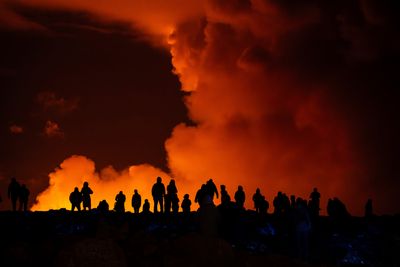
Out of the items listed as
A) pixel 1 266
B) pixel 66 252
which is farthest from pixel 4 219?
pixel 66 252

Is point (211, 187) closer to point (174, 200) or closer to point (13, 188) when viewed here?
point (174, 200)

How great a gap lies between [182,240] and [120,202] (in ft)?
72.9

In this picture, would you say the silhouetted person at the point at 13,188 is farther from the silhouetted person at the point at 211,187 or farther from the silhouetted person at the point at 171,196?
the silhouetted person at the point at 211,187

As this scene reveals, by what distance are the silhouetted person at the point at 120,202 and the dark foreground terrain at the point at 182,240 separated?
102cm

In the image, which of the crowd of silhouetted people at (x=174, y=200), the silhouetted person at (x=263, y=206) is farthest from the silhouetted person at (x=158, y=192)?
the silhouetted person at (x=263, y=206)

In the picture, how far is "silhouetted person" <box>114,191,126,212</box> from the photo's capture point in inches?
1683

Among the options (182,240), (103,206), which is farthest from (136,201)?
(182,240)

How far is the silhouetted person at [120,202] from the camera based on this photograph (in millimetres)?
42750

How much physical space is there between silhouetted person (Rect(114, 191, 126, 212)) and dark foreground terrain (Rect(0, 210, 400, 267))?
1025 millimetres

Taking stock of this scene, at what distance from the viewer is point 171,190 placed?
4009 cm

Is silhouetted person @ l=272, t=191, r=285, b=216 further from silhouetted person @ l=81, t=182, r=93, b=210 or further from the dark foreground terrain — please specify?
silhouetted person @ l=81, t=182, r=93, b=210

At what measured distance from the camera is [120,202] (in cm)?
4297

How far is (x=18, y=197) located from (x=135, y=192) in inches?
281

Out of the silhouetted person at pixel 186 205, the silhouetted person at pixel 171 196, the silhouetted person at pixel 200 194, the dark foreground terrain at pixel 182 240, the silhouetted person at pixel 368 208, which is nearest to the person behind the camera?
the dark foreground terrain at pixel 182 240
